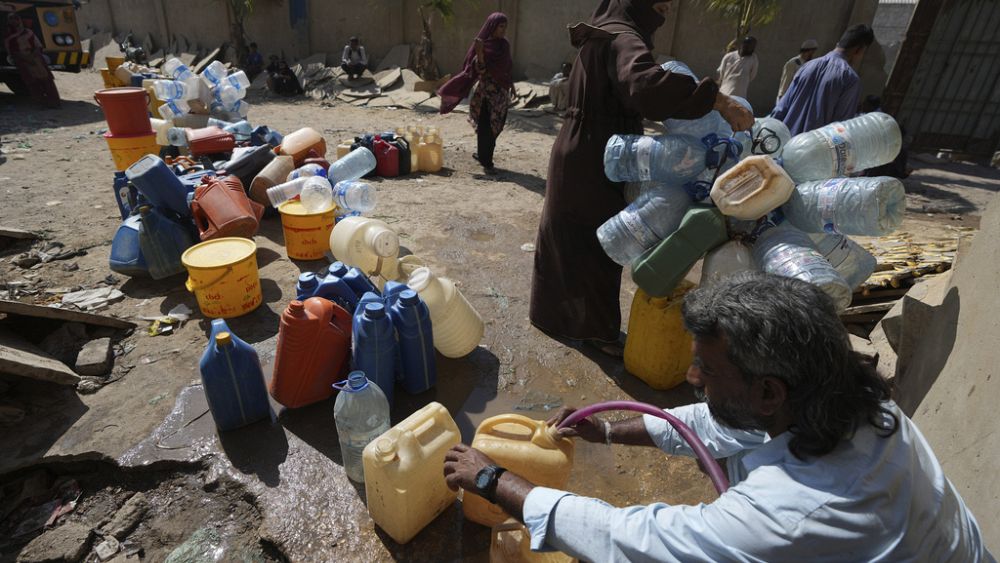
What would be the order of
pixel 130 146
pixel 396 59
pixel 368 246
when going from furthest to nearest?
pixel 396 59
pixel 130 146
pixel 368 246

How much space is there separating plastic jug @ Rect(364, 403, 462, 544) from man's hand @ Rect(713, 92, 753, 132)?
188 cm

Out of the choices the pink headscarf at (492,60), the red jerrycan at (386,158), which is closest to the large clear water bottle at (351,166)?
the red jerrycan at (386,158)

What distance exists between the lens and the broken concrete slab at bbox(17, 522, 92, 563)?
1991 mm

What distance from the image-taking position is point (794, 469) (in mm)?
1084

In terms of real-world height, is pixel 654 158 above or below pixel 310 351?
above

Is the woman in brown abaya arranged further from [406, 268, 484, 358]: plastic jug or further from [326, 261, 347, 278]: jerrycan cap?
[326, 261, 347, 278]: jerrycan cap

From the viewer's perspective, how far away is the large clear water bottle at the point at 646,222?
2.43 meters

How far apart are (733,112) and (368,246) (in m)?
2.32

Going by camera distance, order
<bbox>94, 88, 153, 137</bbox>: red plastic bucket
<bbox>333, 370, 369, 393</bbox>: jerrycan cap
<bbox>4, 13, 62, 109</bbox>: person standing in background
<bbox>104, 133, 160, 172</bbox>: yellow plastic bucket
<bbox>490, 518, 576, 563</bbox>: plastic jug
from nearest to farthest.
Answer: <bbox>490, 518, 576, 563</bbox>: plastic jug → <bbox>333, 370, 369, 393</bbox>: jerrycan cap → <bbox>94, 88, 153, 137</bbox>: red plastic bucket → <bbox>104, 133, 160, 172</bbox>: yellow plastic bucket → <bbox>4, 13, 62, 109</bbox>: person standing in background

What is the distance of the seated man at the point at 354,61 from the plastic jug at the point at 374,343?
41.6ft

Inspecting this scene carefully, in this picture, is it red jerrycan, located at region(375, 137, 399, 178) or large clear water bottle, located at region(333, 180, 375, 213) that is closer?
large clear water bottle, located at region(333, 180, 375, 213)

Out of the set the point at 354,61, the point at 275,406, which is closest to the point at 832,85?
the point at 275,406

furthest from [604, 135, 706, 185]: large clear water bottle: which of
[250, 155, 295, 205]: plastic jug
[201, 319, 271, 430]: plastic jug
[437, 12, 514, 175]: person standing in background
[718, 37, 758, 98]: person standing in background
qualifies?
[718, 37, 758, 98]: person standing in background

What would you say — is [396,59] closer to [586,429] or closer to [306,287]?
[306,287]
